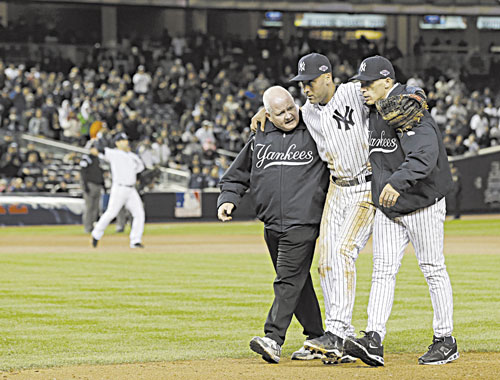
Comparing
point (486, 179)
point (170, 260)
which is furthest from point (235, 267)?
point (486, 179)

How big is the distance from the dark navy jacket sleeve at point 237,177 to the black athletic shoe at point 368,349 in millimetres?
1405

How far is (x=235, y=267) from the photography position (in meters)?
14.6

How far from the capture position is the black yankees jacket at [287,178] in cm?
667

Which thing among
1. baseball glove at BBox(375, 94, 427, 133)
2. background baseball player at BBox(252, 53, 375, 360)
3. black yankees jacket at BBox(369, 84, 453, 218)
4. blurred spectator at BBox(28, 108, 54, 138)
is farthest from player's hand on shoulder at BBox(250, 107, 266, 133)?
blurred spectator at BBox(28, 108, 54, 138)

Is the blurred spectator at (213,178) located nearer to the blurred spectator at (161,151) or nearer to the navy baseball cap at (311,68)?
the blurred spectator at (161,151)

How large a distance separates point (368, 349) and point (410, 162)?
1.31 metres

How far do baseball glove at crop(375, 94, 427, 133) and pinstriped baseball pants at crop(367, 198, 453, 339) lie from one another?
2.01 feet

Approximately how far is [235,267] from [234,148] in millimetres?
17008

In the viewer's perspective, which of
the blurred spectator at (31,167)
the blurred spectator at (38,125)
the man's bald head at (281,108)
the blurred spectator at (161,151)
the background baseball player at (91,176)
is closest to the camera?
the man's bald head at (281,108)

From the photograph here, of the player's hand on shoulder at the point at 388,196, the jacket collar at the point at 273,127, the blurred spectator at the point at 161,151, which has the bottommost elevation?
the blurred spectator at the point at 161,151

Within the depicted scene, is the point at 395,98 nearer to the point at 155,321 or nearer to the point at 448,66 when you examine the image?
the point at 155,321

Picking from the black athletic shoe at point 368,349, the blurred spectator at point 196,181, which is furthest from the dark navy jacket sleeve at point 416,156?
the blurred spectator at point 196,181

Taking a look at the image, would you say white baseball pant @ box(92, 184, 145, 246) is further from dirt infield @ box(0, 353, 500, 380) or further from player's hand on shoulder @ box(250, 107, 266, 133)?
dirt infield @ box(0, 353, 500, 380)

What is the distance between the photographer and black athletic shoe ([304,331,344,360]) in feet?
21.3
